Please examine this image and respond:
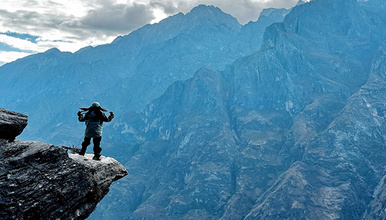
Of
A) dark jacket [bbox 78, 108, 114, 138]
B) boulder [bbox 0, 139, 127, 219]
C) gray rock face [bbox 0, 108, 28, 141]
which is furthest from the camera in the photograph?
dark jacket [bbox 78, 108, 114, 138]

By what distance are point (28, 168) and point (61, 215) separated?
3296 millimetres

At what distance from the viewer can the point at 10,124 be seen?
17.6m

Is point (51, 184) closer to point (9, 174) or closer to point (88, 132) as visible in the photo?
point (9, 174)

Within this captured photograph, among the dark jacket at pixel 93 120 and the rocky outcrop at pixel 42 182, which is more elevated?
the dark jacket at pixel 93 120

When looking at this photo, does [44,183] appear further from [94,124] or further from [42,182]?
[94,124]

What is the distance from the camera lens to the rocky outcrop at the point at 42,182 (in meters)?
15.7

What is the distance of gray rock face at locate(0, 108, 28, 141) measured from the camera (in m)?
17.4

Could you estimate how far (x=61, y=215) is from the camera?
1744 cm

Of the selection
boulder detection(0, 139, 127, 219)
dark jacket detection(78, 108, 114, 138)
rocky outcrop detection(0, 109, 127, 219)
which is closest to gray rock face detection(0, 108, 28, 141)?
rocky outcrop detection(0, 109, 127, 219)

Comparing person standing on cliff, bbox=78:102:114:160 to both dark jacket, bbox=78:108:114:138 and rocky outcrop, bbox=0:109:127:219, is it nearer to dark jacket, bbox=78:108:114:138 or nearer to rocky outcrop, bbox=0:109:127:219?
dark jacket, bbox=78:108:114:138

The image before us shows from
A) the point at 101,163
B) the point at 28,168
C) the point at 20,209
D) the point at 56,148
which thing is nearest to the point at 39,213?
the point at 20,209

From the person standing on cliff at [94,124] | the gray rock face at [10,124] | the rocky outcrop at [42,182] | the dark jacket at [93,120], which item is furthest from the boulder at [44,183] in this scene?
the dark jacket at [93,120]

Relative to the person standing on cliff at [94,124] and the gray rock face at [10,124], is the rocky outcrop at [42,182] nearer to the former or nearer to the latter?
the gray rock face at [10,124]

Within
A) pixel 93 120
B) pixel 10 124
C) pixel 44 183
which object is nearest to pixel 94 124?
pixel 93 120
